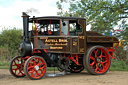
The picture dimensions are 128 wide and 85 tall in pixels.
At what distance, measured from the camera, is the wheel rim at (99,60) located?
32.5ft

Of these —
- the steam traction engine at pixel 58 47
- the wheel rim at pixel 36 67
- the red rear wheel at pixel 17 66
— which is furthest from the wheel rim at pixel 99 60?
the red rear wheel at pixel 17 66

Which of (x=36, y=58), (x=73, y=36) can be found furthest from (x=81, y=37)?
(x=36, y=58)

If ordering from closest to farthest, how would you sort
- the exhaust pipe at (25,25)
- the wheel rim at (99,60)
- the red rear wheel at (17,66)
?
the exhaust pipe at (25,25), the red rear wheel at (17,66), the wheel rim at (99,60)

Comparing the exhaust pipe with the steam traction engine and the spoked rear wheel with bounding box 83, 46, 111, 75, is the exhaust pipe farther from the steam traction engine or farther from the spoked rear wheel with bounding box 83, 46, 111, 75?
the spoked rear wheel with bounding box 83, 46, 111, 75

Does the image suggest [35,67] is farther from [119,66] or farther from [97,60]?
[119,66]

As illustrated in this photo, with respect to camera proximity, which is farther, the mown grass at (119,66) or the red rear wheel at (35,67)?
the mown grass at (119,66)


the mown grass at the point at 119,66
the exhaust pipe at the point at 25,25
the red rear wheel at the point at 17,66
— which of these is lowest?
the mown grass at the point at 119,66

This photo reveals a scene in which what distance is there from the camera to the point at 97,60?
392 inches

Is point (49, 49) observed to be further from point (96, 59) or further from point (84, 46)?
point (96, 59)

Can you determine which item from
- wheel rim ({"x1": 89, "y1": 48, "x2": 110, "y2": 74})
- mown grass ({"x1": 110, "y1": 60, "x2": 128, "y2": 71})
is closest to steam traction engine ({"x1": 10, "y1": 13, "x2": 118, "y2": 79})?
wheel rim ({"x1": 89, "y1": 48, "x2": 110, "y2": 74})

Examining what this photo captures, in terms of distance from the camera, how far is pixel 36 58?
8461 mm

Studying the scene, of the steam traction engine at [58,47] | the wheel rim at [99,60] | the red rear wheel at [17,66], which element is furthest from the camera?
the wheel rim at [99,60]

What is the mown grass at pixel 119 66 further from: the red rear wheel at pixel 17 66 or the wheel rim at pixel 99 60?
the red rear wheel at pixel 17 66

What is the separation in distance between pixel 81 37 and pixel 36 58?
86.9 inches
